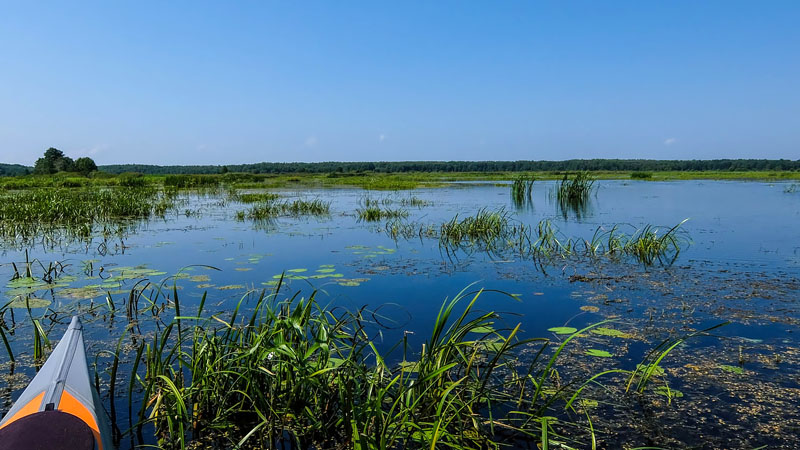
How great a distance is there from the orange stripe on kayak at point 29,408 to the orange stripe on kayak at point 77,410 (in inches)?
4.3

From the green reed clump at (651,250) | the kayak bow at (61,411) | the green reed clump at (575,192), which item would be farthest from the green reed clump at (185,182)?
the kayak bow at (61,411)

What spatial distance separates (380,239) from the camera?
10.9 meters

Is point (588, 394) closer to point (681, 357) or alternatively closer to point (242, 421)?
point (681, 357)

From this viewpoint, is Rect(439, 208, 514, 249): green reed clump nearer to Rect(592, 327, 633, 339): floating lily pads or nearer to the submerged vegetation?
the submerged vegetation

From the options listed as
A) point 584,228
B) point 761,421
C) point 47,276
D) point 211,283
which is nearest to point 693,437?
point 761,421

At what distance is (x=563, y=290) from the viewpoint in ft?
21.2

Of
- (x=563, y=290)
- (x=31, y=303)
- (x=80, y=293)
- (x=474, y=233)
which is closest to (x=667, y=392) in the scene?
(x=563, y=290)

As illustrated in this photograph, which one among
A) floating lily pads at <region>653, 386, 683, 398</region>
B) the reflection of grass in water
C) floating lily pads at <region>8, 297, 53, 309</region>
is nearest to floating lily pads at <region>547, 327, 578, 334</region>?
floating lily pads at <region>653, 386, 683, 398</region>

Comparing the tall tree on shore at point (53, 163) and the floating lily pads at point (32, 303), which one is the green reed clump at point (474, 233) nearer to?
the floating lily pads at point (32, 303)

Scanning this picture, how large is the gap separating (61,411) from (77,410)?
13 centimetres

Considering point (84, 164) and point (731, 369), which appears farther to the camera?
point (84, 164)

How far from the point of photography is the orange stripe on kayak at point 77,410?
8.58 feet

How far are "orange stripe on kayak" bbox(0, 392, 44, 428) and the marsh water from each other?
0.88 meters

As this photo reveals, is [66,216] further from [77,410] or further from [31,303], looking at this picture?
[77,410]
